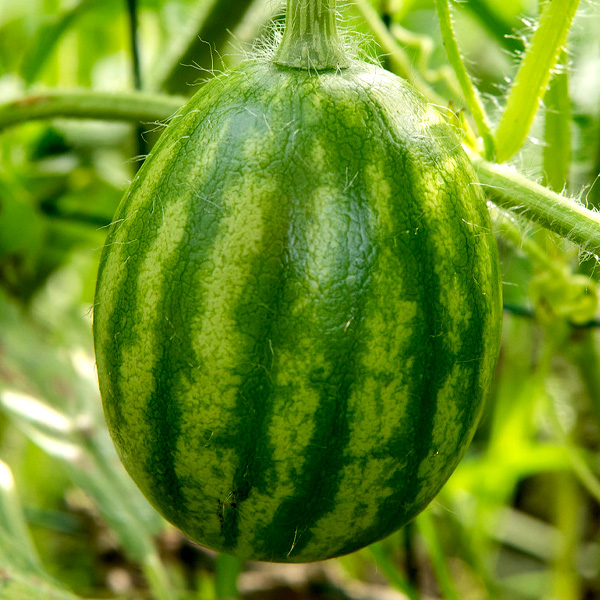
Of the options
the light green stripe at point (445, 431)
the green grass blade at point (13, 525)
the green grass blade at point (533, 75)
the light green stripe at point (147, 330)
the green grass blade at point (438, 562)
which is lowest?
the green grass blade at point (438, 562)

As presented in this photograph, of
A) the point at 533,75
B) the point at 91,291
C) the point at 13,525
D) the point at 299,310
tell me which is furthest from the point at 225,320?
the point at 91,291

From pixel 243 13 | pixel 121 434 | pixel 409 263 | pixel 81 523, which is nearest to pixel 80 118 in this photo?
pixel 243 13

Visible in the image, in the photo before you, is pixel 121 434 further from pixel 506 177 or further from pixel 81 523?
pixel 81 523

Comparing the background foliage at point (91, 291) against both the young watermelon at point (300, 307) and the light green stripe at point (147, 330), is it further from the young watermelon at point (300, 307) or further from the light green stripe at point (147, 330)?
the light green stripe at point (147, 330)

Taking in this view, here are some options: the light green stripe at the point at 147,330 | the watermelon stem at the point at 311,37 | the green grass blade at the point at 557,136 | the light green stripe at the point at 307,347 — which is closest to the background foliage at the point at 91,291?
the green grass blade at the point at 557,136

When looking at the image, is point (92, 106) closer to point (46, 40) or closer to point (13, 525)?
point (13, 525)

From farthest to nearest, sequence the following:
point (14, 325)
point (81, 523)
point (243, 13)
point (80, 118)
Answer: point (81, 523) < point (14, 325) < point (243, 13) < point (80, 118)
